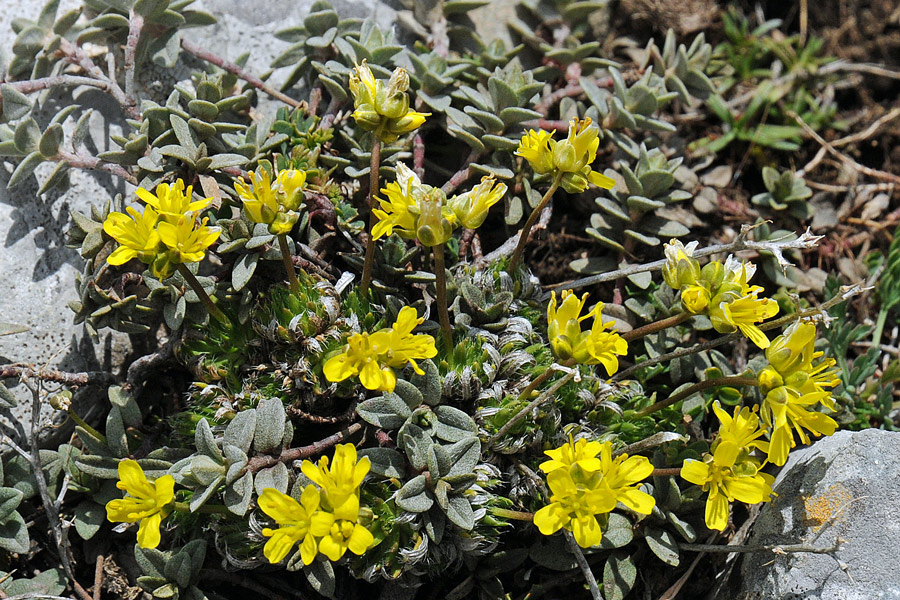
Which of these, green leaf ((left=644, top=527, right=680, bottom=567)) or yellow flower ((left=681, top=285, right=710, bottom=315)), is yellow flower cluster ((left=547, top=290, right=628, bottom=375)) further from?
green leaf ((left=644, top=527, right=680, bottom=567))

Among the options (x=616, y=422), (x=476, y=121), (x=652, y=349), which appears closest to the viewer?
(x=616, y=422)

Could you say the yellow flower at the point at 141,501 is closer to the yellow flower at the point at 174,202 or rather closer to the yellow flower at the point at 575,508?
the yellow flower at the point at 174,202

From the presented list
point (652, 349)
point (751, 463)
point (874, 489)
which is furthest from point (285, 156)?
point (874, 489)

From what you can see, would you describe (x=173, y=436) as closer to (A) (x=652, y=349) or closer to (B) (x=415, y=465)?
(B) (x=415, y=465)

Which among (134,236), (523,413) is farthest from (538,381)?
(134,236)

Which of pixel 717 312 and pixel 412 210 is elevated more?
pixel 412 210

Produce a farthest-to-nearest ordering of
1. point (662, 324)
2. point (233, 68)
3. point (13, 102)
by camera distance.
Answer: point (233, 68) → point (13, 102) → point (662, 324)

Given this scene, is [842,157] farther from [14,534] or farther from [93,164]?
[14,534]
